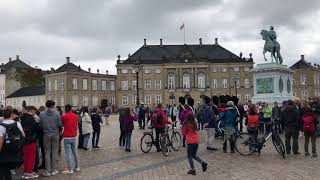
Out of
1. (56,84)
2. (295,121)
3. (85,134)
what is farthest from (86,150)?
(56,84)

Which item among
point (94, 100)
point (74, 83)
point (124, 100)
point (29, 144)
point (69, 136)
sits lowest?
point (29, 144)

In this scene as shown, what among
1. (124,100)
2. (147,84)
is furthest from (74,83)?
(147,84)

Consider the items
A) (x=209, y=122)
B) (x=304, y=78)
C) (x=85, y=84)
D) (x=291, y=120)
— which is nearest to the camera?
(x=291, y=120)

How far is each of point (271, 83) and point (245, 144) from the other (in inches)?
549

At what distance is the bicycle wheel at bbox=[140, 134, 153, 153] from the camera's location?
16.5 metres

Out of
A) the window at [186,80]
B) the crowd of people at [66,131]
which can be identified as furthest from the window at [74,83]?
the crowd of people at [66,131]

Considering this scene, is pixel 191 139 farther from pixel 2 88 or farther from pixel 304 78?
pixel 2 88

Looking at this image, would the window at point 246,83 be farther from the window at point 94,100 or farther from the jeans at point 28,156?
the jeans at point 28,156

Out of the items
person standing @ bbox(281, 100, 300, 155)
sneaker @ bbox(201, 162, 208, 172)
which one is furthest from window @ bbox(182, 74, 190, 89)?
sneaker @ bbox(201, 162, 208, 172)

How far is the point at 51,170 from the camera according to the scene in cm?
1206

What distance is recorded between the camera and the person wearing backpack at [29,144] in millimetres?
11336

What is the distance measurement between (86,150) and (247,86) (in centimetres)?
8072

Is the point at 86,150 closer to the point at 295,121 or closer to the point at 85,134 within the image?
the point at 85,134

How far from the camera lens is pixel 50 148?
1205cm
